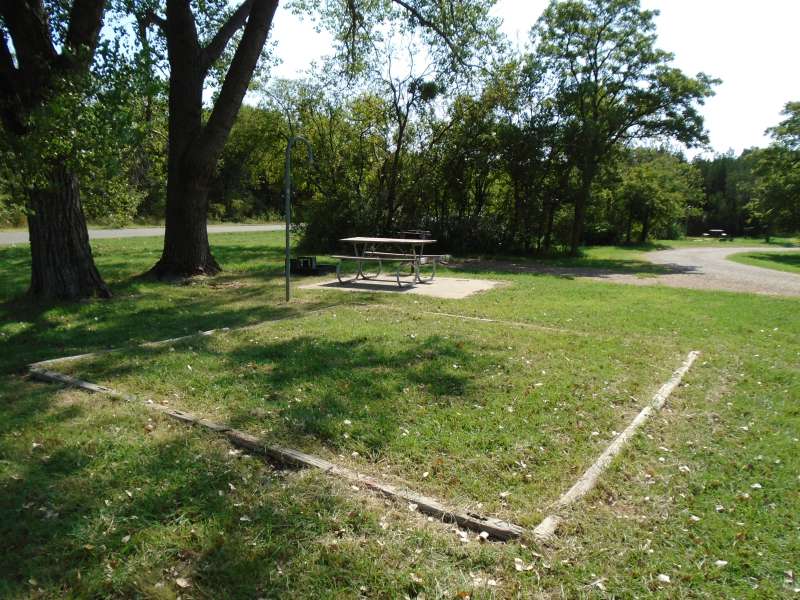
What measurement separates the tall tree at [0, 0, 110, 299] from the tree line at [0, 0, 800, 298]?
0.02 m

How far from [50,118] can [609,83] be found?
62.6 ft

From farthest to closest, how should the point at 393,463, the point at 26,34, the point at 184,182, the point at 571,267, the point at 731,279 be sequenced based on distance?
the point at 571,267, the point at 731,279, the point at 184,182, the point at 26,34, the point at 393,463

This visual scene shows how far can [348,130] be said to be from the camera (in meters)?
19.6

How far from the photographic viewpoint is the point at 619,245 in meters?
31.5

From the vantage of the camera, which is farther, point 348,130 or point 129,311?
point 348,130

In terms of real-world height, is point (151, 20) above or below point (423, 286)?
above

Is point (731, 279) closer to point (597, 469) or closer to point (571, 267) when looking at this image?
point (571, 267)

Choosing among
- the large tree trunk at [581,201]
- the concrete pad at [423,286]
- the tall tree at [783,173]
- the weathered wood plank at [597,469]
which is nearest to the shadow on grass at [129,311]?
the concrete pad at [423,286]

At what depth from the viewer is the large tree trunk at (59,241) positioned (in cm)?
741

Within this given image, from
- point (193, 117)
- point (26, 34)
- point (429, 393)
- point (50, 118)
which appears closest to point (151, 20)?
point (193, 117)

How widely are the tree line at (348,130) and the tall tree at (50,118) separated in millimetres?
23

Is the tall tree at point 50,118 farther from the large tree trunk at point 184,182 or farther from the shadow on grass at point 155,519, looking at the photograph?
the shadow on grass at point 155,519

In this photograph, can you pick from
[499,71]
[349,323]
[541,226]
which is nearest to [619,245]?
[541,226]

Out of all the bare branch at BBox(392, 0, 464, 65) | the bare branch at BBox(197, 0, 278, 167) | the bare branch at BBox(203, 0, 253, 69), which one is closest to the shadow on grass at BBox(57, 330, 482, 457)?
the bare branch at BBox(197, 0, 278, 167)
